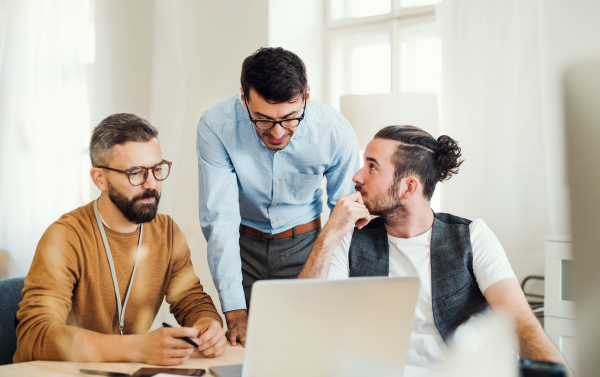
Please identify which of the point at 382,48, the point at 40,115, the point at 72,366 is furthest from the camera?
the point at 40,115

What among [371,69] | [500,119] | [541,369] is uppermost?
[371,69]

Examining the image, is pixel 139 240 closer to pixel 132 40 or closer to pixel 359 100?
pixel 359 100

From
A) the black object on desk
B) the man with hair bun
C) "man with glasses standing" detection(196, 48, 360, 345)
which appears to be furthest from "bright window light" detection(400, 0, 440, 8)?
the black object on desk

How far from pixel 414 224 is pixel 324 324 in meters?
0.76

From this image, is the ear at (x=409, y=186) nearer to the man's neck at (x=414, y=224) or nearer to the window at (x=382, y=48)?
the man's neck at (x=414, y=224)

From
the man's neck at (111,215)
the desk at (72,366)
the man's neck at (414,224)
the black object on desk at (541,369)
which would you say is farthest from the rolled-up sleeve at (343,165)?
the black object on desk at (541,369)

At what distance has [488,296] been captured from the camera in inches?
48.8

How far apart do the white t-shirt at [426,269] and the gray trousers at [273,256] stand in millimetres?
370

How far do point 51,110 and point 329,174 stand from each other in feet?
6.84

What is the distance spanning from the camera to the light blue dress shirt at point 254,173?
5.23 feet

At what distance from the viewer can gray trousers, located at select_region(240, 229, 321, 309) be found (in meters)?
1.77

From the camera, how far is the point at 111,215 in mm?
1400

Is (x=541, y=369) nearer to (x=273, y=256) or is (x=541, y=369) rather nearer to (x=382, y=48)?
(x=273, y=256)

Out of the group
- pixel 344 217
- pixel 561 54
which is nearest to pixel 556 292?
pixel 344 217
